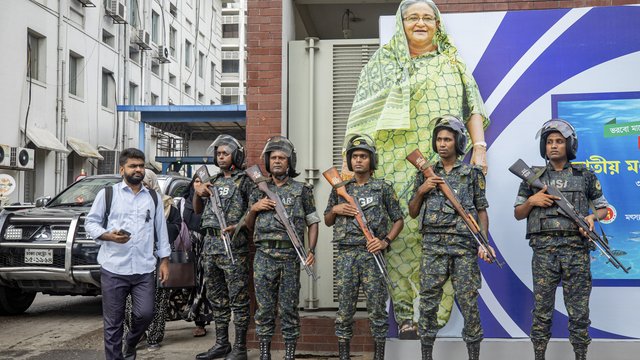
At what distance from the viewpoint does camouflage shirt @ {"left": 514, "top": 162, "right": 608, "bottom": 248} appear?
4.96 m

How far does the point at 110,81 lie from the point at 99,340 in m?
20.3

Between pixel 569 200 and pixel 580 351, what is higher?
pixel 569 200

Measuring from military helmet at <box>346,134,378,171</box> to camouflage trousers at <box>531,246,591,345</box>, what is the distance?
1500mm

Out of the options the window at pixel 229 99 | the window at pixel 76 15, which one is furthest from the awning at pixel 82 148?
the window at pixel 229 99

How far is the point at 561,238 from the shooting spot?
499 cm

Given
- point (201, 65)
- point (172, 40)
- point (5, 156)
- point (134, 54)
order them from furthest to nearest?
1. point (201, 65)
2. point (172, 40)
3. point (134, 54)
4. point (5, 156)

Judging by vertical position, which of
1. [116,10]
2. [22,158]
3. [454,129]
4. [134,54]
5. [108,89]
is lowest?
[454,129]

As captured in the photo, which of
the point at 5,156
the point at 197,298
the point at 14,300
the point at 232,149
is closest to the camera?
the point at 232,149

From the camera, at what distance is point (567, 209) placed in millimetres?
4914

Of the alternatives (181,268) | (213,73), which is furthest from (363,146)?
(213,73)

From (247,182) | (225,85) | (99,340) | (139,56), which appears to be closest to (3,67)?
(139,56)

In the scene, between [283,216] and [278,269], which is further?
[278,269]

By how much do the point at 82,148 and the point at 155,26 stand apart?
1134 centimetres

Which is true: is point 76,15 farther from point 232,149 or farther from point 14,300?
point 232,149
